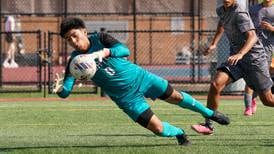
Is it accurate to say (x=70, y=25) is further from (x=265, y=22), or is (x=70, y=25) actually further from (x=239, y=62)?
(x=265, y=22)

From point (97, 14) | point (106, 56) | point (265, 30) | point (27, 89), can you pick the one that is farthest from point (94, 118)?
point (97, 14)

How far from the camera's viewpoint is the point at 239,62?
1080 cm

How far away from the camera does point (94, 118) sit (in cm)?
1382

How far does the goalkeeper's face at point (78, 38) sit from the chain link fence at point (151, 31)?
11.2 metres

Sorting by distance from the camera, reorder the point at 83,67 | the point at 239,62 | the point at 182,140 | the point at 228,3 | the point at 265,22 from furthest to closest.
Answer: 1. the point at 265,22
2. the point at 239,62
3. the point at 228,3
4. the point at 182,140
5. the point at 83,67

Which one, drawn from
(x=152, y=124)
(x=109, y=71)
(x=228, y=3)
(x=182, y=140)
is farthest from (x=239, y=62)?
(x=109, y=71)

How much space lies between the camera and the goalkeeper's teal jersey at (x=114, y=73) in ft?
29.7

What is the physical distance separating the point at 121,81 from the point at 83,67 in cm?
91

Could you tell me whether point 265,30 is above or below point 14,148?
above

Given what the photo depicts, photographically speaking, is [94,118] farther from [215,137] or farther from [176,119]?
[215,137]

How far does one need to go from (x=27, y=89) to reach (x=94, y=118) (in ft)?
27.4

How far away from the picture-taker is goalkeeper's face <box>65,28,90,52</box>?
887 cm

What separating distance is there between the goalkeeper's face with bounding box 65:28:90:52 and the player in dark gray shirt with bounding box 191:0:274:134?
7.17 ft

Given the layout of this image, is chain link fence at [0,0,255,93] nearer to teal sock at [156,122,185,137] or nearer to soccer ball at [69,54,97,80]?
teal sock at [156,122,185,137]
